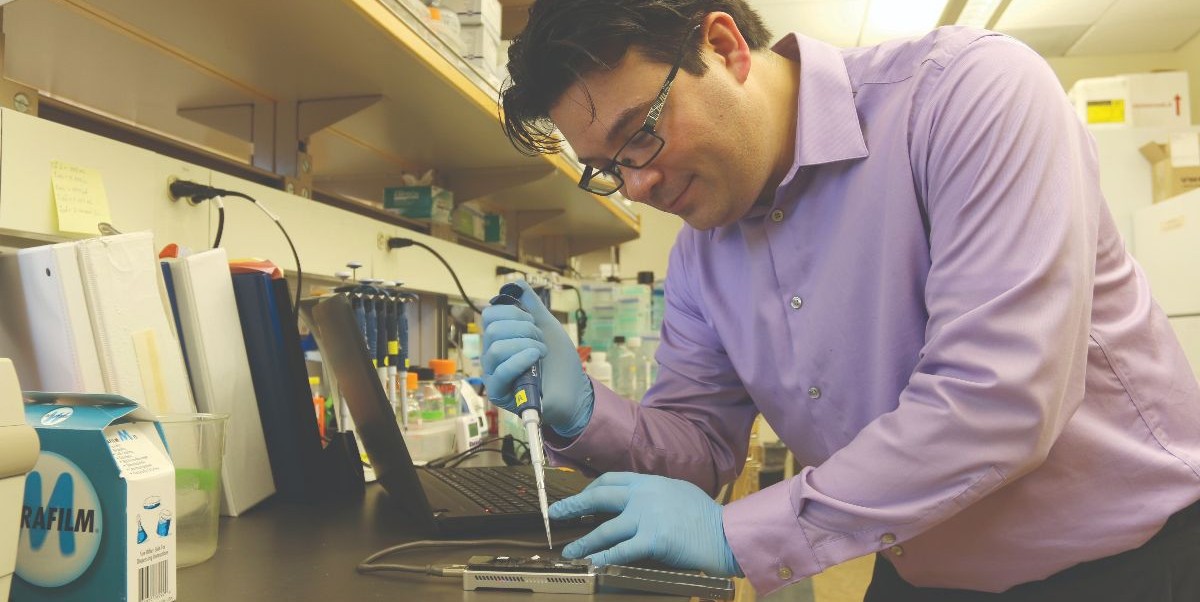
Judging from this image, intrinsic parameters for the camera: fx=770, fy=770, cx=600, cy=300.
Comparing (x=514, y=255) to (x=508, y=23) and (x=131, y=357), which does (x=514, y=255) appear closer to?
(x=508, y=23)

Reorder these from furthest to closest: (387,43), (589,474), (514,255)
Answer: (514,255), (387,43), (589,474)

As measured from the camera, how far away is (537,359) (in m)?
0.95

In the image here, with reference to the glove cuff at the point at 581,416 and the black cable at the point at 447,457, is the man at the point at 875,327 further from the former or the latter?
the black cable at the point at 447,457

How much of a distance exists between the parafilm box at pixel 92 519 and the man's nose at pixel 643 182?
66cm

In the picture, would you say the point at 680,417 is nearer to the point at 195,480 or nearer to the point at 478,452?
the point at 478,452

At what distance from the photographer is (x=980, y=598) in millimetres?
972

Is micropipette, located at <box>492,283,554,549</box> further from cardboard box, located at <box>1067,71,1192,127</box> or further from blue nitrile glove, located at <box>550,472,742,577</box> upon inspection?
cardboard box, located at <box>1067,71,1192,127</box>

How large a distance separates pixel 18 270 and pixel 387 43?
0.73 m

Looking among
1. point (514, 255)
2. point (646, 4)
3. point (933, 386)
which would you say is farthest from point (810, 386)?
point (514, 255)

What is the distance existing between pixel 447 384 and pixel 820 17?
3.36 meters

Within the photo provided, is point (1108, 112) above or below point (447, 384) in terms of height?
above

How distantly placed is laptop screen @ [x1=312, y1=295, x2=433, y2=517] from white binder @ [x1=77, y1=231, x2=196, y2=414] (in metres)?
0.18

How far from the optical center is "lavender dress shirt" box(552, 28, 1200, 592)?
736 mm

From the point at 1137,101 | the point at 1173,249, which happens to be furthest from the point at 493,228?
the point at 1137,101
